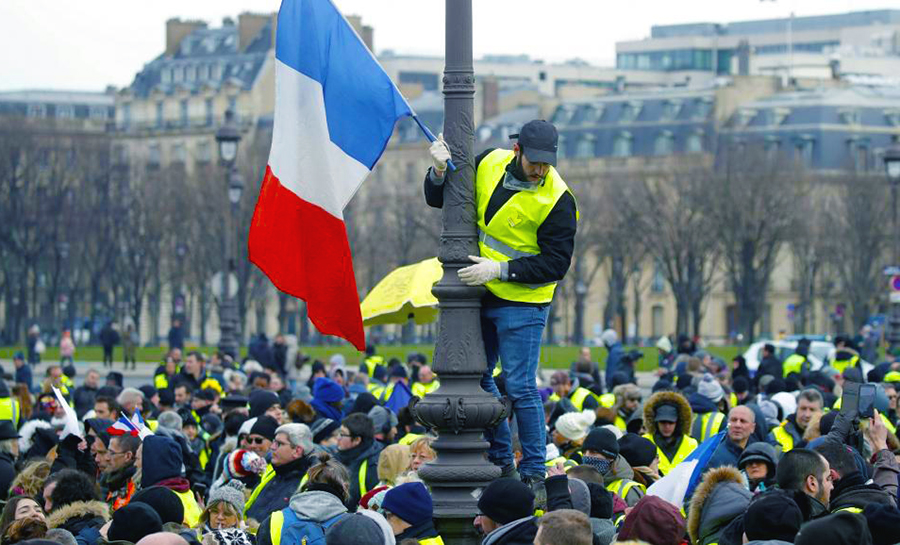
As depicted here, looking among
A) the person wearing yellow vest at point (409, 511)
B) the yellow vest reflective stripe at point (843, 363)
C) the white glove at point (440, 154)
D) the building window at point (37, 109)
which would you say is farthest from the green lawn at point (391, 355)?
the building window at point (37, 109)

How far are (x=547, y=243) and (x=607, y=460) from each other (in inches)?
78.7

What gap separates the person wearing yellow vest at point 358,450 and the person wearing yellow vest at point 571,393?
471 cm

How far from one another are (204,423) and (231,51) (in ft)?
368

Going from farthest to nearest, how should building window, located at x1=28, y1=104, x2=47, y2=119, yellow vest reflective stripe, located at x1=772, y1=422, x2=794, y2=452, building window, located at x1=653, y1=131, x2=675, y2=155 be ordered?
building window, located at x1=28, y1=104, x2=47, y2=119 → building window, located at x1=653, y1=131, x2=675, y2=155 → yellow vest reflective stripe, located at x1=772, y1=422, x2=794, y2=452

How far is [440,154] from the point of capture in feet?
34.4

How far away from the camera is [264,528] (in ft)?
33.9

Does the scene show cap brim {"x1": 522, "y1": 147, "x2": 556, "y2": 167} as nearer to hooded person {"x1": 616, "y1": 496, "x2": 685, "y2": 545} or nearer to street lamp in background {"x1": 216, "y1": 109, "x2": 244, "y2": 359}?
hooded person {"x1": 616, "y1": 496, "x2": 685, "y2": 545}

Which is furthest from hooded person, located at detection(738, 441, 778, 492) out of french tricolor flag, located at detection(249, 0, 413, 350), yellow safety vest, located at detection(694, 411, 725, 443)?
yellow safety vest, located at detection(694, 411, 725, 443)

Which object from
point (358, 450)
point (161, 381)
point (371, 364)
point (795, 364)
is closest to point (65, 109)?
point (371, 364)

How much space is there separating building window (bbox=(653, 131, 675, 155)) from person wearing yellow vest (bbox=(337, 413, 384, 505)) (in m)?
91.1

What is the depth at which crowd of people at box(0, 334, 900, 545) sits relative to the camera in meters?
9.15

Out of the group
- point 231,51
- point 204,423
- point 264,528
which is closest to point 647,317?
point 231,51

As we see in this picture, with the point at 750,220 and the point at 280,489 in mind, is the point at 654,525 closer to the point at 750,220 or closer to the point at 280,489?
the point at 280,489

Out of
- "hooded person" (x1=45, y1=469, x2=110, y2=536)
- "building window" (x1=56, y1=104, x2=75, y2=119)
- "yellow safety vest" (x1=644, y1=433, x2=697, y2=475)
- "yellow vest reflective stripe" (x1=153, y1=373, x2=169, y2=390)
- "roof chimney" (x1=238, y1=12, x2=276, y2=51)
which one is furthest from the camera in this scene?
"building window" (x1=56, y1=104, x2=75, y2=119)
